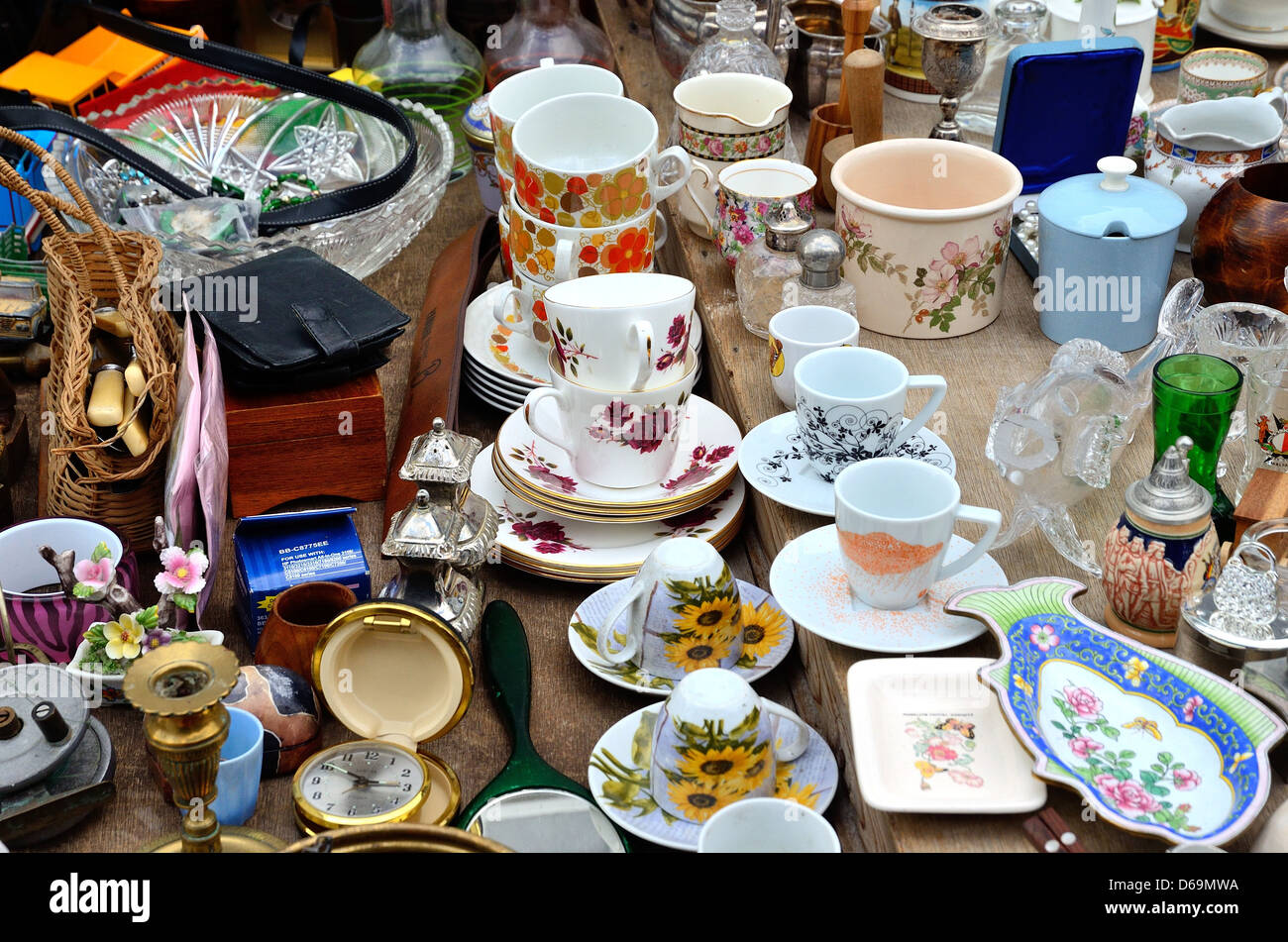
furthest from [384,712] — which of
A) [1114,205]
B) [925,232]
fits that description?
[1114,205]

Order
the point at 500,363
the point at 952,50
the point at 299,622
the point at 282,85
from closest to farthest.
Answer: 1. the point at 299,622
2. the point at 500,363
3. the point at 952,50
4. the point at 282,85

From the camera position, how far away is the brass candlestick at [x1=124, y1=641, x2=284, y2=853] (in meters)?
0.69

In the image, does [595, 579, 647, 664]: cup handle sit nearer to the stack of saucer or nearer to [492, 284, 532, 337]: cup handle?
the stack of saucer

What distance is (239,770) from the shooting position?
897 millimetres

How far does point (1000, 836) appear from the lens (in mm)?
830

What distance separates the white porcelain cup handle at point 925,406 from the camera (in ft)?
3.51

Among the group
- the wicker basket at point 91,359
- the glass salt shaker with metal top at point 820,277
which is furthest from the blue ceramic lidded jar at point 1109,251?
the wicker basket at point 91,359

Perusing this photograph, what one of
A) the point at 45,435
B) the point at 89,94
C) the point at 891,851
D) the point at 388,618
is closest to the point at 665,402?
the point at 388,618

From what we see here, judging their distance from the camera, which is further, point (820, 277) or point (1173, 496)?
point (820, 277)

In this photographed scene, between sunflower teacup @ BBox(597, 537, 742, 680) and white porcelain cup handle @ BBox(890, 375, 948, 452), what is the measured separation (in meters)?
0.20

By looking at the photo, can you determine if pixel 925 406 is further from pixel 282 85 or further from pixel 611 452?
pixel 282 85

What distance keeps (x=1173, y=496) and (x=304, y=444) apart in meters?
0.77

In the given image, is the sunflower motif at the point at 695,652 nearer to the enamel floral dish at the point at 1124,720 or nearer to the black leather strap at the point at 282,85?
the enamel floral dish at the point at 1124,720

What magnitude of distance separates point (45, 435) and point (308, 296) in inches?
11.4
